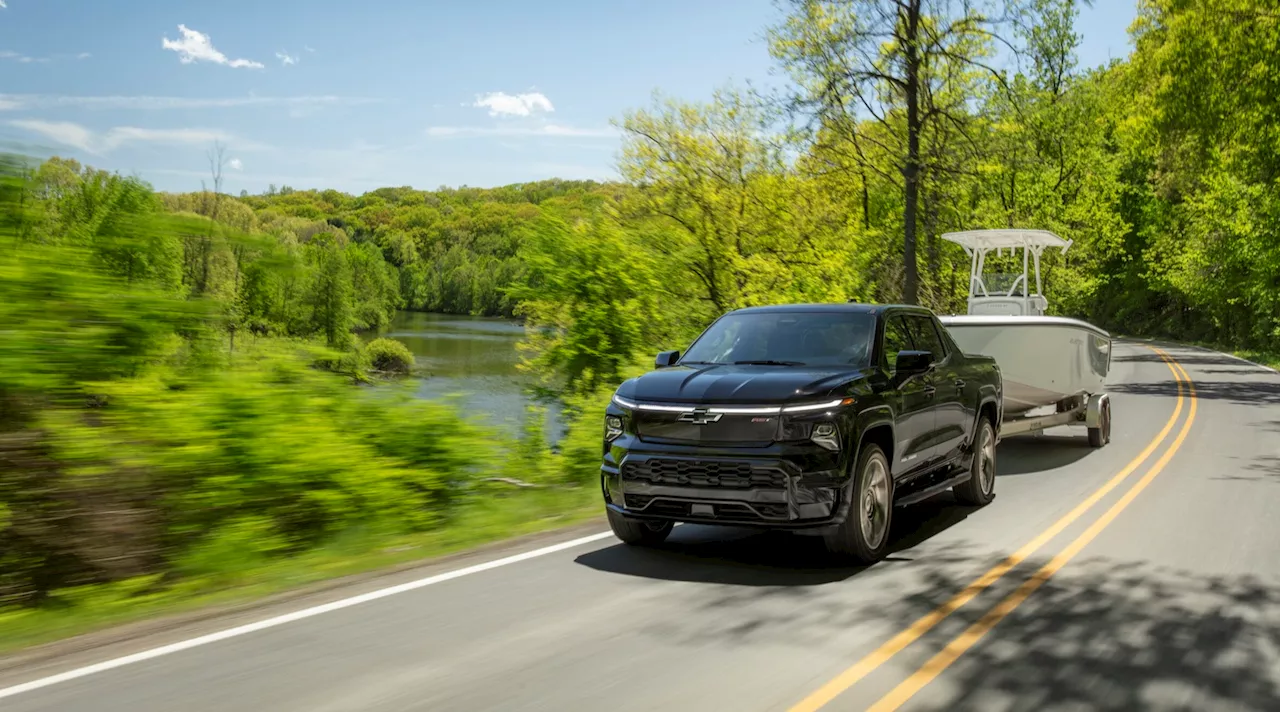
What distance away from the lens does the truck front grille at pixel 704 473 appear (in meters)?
6.77

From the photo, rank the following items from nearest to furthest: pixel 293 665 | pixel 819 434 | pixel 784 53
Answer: pixel 293 665
pixel 819 434
pixel 784 53

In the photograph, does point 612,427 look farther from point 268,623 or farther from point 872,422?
point 268,623

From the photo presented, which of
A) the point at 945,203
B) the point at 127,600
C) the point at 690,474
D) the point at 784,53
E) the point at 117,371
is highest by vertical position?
the point at 784,53

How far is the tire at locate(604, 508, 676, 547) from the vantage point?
759 cm

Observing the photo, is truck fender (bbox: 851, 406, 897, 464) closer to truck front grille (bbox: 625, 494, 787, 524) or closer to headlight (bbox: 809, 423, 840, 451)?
headlight (bbox: 809, 423, 840, 451)

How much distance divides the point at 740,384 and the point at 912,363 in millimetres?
1635

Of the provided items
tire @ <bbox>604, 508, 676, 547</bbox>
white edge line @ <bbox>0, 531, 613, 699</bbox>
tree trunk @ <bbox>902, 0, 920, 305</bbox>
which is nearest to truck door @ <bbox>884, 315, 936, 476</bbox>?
tire @ <bbox>604, 508, 676, 547</bbox>

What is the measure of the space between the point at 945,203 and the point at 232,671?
29.4m

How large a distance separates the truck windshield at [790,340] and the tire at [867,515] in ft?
2.80

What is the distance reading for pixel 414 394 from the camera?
29.7ft

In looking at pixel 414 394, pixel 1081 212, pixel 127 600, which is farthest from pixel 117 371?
pixel 1081 212

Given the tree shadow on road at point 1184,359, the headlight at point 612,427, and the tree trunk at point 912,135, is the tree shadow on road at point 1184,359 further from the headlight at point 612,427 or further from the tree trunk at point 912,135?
the headlight at point 612,427

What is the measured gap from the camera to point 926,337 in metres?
9.47

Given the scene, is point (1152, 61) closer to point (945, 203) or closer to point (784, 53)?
point (945, 203)
